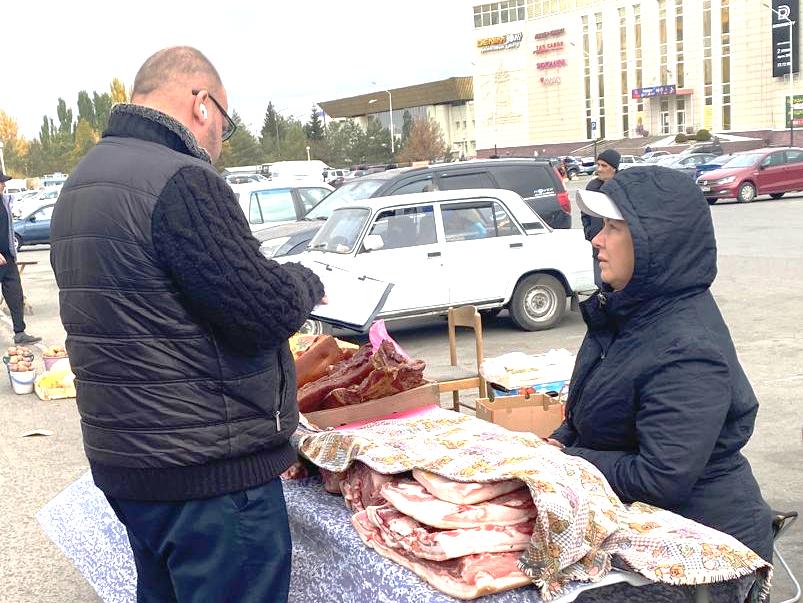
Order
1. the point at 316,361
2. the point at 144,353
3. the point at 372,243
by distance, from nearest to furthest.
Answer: the point at 144,353 < the point at 316,361 < the point at 372,243

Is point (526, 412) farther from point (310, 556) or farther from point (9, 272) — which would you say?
point (9, 272)

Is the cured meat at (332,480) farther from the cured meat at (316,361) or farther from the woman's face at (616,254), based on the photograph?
the woman's face at (616,254)

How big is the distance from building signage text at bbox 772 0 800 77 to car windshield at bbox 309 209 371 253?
6507 centimetres

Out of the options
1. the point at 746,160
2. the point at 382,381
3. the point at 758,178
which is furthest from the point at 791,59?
the point at 382,381

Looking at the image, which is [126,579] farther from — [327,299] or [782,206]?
[782,206]

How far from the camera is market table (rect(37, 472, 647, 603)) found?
2373mm

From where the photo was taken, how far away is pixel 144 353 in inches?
87.8

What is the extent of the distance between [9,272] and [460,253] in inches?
217

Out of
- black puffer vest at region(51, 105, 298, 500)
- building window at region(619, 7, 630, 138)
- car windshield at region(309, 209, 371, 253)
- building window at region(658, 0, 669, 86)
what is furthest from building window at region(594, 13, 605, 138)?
black puffer vest at region(51, 105, 298, 500)

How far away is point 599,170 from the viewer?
8.59m

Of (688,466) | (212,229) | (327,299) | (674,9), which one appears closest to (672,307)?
(688,466)

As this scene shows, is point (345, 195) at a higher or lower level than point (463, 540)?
higher

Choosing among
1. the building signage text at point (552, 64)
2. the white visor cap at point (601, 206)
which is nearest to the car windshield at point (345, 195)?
the white visor cap at point (601, 206)

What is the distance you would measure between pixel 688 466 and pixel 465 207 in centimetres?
805
